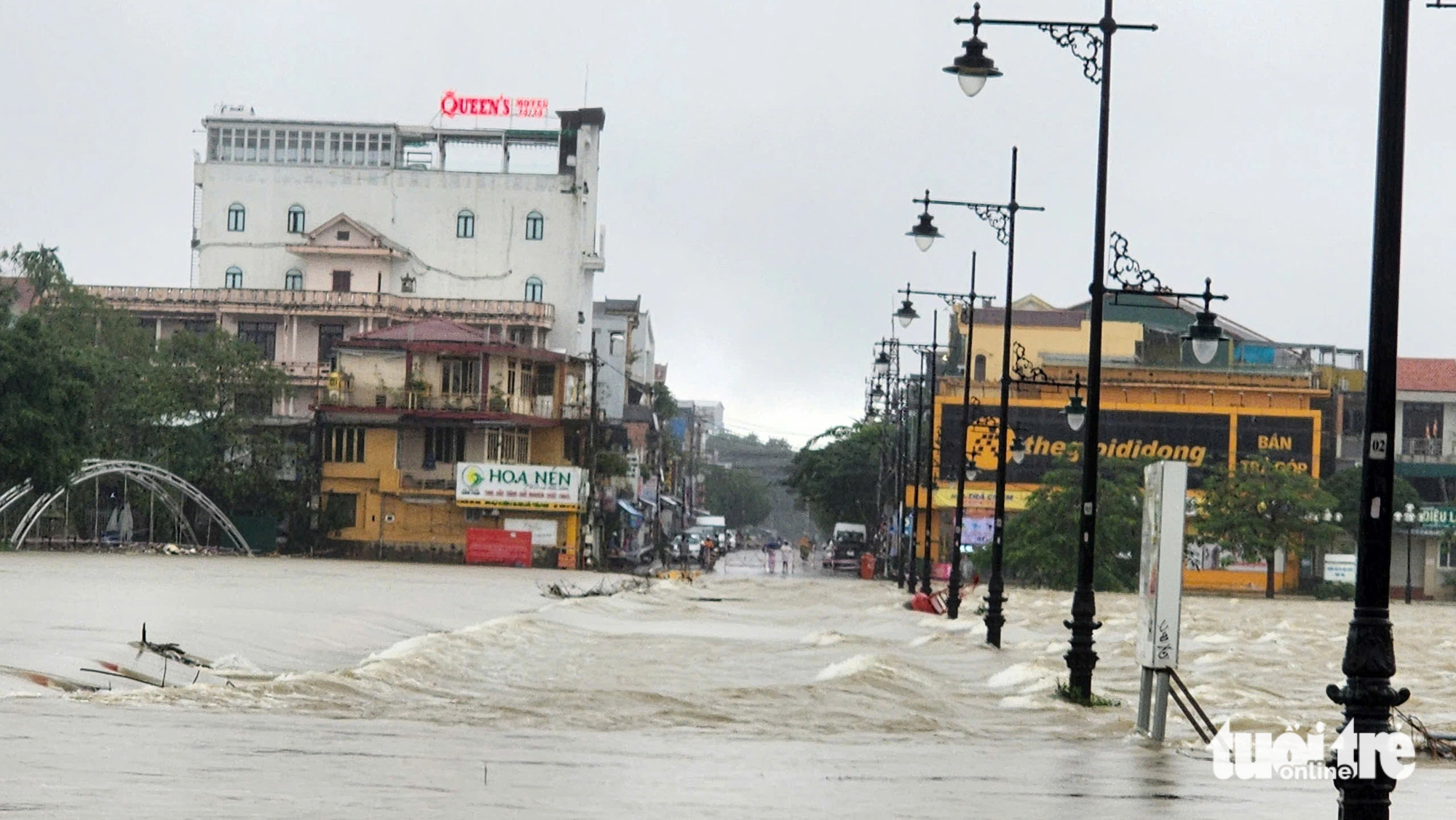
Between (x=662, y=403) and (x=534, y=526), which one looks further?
(x=662, y=403)

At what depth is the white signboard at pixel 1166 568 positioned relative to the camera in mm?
18484

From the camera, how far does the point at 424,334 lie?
91500 mm

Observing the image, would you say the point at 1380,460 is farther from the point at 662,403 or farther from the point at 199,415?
the point at 662,403

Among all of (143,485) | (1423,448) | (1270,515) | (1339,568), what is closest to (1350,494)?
(1339,568)

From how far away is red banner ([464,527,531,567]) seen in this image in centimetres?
8825

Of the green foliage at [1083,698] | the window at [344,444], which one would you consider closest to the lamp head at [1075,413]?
the green foliage at [1083,698]

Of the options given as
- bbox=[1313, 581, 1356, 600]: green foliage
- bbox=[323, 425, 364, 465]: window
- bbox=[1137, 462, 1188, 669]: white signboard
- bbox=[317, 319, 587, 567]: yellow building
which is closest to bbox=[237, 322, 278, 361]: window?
bbox=[317, 319, 587, 567]: yellow building

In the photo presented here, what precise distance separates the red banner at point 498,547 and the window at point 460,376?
6300 mm

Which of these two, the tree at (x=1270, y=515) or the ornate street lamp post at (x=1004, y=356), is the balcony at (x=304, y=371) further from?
the ornate street lamp post at (x=1004, y=356)

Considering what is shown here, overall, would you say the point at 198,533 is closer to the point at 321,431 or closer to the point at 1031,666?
the point at 321,431

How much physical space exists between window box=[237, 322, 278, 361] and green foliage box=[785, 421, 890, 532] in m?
30.1

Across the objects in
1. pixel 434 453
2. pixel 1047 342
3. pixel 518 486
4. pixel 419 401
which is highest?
pixel 1047 342

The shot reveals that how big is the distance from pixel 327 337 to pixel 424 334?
16.3 metres

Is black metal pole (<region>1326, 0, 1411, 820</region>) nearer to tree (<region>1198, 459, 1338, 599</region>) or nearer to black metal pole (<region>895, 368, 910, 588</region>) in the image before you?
black metal pole (<region>895, 368, 910, 588</region>)
